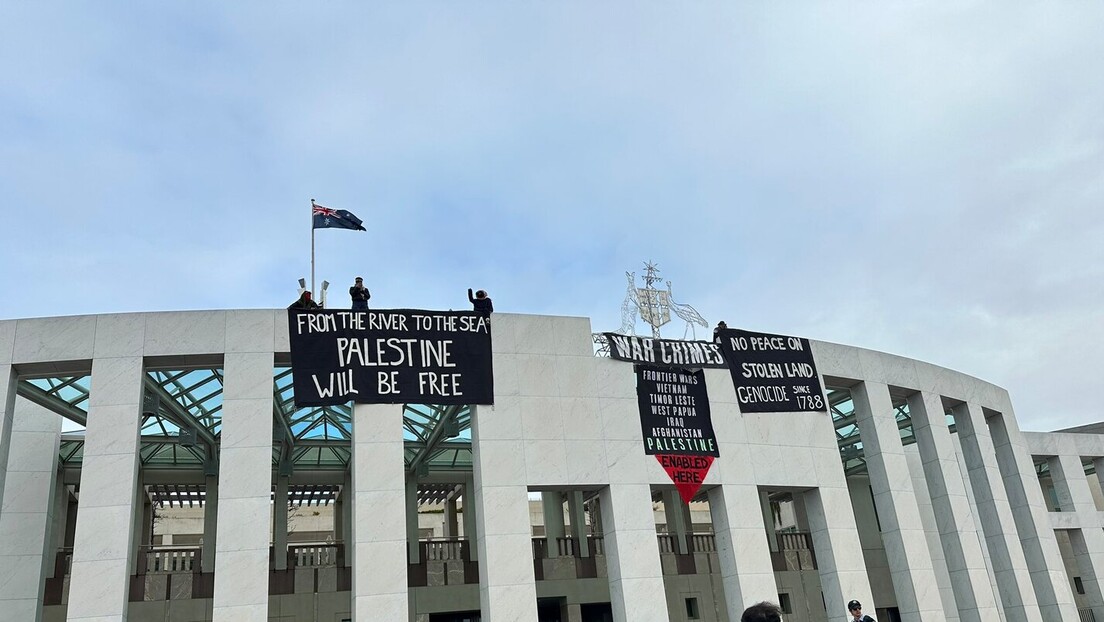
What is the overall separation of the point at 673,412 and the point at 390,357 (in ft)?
23.1

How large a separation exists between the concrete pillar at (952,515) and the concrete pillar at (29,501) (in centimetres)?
2333

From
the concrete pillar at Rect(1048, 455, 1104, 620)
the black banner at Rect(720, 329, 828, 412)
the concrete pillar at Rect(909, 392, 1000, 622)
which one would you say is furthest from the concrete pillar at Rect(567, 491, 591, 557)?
the concrete pillar at Rect(1048, 455, 1104, 620)

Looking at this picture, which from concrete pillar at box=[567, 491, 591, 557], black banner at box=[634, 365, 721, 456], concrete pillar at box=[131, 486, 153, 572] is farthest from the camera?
concrete pillar at box=[567, 491, 591, 557]

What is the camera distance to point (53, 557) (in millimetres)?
25391

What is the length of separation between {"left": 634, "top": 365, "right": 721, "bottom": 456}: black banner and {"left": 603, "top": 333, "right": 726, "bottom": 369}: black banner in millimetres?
216

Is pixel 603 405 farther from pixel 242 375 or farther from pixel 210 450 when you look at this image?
pixel 210 450

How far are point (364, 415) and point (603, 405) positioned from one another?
A: 5.65 meters

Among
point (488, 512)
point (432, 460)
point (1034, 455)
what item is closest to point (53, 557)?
point (432, 460)

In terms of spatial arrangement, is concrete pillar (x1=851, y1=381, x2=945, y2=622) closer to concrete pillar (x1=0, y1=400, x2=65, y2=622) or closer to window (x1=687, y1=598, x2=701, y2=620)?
window (x1=687, y1=598, x2=701, y2=620)

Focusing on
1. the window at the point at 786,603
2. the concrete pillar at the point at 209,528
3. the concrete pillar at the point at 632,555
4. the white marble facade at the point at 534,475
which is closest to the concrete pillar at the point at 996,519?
the white marble facade at the point at 534,475

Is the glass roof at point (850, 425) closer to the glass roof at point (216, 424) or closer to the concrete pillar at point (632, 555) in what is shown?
the concrete pillar at point (632, 555)

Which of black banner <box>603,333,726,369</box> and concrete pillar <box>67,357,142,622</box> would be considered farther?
black banner <box>603,333,726,369</box>

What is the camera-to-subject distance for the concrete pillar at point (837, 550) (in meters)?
20.9

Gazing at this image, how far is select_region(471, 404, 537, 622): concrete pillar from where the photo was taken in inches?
706
